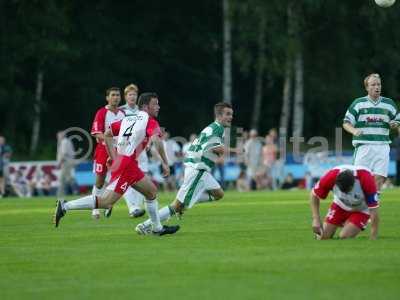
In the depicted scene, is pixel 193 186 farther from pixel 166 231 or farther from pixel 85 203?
pixel 85 203

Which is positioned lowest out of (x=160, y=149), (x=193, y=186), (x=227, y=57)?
(x=193, y=186)

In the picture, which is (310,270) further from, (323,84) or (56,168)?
(323,84)

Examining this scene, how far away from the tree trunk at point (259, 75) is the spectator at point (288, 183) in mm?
9925

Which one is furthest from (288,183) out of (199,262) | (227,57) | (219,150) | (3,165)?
(199,262)

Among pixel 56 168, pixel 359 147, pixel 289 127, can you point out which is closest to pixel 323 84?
pixel 289 127

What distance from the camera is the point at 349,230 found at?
15.3 metres

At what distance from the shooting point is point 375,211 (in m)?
14.6

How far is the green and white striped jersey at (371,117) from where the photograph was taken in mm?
19453

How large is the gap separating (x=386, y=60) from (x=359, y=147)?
33516 millimetres

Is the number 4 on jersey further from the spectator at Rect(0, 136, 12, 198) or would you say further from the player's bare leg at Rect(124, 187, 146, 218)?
the spectator at Rect(0, 136, 12, 198)

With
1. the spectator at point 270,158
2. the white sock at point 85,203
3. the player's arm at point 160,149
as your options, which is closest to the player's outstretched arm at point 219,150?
the player's arm at point 160,149

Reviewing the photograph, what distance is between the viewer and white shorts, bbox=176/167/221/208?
706 inches

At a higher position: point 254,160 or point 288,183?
point 254,160

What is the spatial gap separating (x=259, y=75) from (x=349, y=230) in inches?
1473
